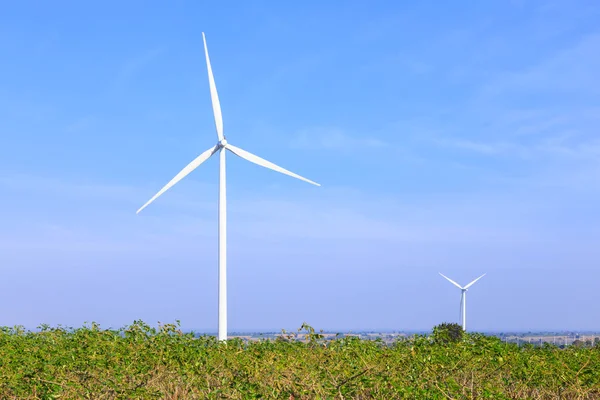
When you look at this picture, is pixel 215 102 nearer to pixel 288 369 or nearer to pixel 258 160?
pixel 258 160

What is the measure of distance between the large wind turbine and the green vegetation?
38.5 feet

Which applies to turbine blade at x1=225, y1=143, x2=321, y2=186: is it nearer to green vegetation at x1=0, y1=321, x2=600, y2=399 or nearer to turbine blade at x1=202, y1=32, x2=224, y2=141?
turbine blade at x1=202, y1=32, x2=224, y2=141

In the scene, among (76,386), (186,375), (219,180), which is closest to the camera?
(76,386)

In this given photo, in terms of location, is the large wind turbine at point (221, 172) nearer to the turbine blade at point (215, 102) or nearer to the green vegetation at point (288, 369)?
the turbine blade at point (215, 102)

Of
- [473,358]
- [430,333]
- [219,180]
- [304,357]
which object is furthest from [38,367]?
[219,180]

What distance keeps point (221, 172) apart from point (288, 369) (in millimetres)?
18498

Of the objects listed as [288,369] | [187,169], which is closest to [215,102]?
[187,169]

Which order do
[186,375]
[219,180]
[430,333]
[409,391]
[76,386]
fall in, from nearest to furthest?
1. [409,391]
2. [76,386]
3. [186,375]
4. [430,333]
5. [219,180]

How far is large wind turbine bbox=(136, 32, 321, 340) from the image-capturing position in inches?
1201

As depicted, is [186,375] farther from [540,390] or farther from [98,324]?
[98,324]

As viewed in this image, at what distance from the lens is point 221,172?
3148 cm

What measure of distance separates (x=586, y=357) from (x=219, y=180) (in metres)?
18.6

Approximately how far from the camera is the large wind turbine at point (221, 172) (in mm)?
30500

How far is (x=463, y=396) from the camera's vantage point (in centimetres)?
1148
